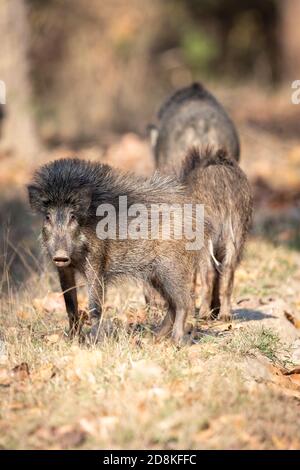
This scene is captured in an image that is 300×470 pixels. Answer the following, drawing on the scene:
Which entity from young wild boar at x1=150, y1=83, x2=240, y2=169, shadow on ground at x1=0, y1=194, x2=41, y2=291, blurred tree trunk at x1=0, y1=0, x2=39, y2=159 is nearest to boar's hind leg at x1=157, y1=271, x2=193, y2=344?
shadow on ground at x1=0, y1=194, x2=41, y2=291

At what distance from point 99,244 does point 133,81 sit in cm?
1308

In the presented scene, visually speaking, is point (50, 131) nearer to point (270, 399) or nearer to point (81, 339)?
point (81, 339)

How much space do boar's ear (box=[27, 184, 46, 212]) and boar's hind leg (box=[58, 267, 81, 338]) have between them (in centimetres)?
44

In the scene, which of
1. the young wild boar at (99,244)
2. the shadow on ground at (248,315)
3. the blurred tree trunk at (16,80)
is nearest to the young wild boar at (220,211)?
the shadow on ground at (248,315)

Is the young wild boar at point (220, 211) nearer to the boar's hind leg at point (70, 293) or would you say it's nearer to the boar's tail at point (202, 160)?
the boar's tail at point (202, 160)

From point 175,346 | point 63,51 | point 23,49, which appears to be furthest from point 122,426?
point 63,51

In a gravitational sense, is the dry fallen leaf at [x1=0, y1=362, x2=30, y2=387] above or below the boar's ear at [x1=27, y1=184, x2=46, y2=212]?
below

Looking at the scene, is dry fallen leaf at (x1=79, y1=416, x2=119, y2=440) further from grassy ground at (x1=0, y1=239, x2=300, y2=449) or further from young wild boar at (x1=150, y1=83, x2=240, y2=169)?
young wild boar at (x1=150, y1=83, x2=240, y2=169)

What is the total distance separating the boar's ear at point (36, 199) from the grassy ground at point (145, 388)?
0.81 metres

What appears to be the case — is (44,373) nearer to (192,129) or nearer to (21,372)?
(21,372)

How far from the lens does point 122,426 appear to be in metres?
4.20

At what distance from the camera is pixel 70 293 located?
5734mm

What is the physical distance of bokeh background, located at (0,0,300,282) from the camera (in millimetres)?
11766

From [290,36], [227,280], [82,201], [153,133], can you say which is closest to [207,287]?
[227,280]
